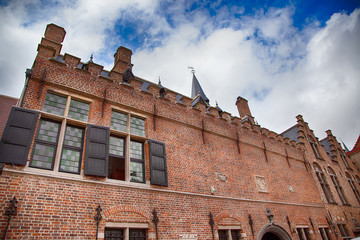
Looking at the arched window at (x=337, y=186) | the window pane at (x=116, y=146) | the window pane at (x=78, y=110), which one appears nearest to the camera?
the window pane at (x=78, y=110)

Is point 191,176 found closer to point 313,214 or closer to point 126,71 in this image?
point 126,71

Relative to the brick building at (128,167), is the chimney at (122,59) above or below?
above

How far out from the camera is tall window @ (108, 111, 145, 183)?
743 cm

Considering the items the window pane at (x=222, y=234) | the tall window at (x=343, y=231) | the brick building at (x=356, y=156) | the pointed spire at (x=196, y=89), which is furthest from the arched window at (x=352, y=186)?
the window pane at (x=222, y=234)

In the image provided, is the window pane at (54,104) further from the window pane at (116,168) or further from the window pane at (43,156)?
the window pane at (116,168)

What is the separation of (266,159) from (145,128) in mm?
7287

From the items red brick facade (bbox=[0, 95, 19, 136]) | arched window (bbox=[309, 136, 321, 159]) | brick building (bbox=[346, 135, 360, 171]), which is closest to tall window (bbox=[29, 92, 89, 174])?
red brick facade (bbox=[0, 95, 19, 136])

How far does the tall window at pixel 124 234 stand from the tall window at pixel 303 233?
28.4 ft

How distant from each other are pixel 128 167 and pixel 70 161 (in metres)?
1.72

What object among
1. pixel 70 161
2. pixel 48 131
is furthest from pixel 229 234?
pixel 48 131

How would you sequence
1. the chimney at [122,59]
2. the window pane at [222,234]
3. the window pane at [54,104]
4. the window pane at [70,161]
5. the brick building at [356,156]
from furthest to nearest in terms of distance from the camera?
the brick building at [356,156], the chimney at [122,59], the window pane at [222,234], the window pane at [54,104], the window pane at [70,161]

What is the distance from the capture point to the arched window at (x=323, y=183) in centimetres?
1482

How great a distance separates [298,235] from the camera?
11.2 m

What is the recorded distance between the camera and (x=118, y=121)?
26.9 feet
